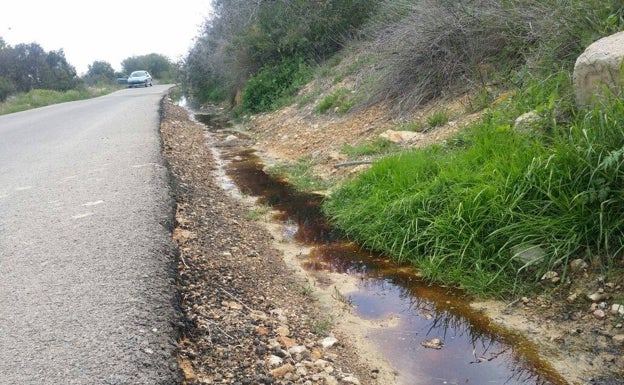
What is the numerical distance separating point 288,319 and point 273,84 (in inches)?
442

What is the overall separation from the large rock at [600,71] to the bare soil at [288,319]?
1510 mm

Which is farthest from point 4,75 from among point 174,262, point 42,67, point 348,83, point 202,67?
point 174,262

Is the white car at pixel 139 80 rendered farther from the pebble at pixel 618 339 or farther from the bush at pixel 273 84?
the pebble at pixel 618 339

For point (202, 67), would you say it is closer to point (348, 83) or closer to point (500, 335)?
point (348, 83)

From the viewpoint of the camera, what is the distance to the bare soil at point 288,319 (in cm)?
276

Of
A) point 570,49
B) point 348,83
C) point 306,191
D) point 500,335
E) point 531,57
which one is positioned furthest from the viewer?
point 348,83

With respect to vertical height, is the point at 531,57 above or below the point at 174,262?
above

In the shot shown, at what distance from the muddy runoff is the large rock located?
1996 millimetres

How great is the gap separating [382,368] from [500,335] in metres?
0.84

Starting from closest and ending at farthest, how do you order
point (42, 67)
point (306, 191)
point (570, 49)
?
point (570, 49) < point (306, 191) < point (42, 67)

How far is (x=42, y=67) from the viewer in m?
36.1

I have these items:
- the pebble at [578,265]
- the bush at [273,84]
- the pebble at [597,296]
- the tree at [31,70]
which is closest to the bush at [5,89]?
the tree at [31,70]

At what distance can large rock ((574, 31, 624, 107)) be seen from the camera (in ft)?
13.2

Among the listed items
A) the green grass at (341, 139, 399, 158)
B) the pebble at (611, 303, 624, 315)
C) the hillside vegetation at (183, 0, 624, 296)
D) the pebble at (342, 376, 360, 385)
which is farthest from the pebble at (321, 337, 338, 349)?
the green grass at (341, 139, 399, 158)
